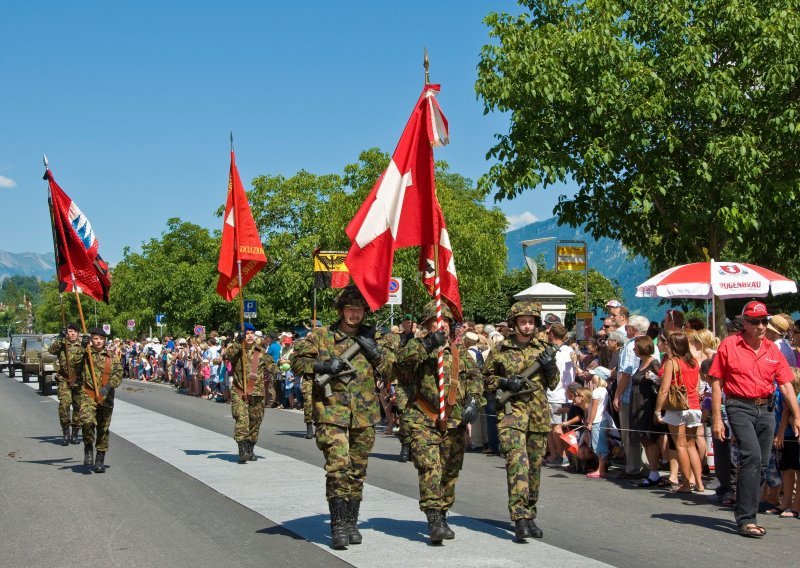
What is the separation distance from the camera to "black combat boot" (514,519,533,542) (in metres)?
8.08

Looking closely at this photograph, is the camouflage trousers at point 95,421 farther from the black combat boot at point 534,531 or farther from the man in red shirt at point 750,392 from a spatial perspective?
the man in red shirt at point 750,392

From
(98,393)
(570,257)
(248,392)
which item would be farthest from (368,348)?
(570,257)

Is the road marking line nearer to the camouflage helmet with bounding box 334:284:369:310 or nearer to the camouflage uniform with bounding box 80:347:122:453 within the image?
the camouflage uniform with bounding box 80:347:122:453

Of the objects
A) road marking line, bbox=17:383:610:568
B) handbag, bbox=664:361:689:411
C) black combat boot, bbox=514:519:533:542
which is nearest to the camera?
road marking line, bbox=17:383:610:568

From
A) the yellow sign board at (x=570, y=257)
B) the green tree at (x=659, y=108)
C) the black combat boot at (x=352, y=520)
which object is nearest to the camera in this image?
the black combat boot at (x=352, y=520)

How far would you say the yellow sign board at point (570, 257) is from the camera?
931 inches

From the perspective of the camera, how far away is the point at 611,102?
1905 centimetres

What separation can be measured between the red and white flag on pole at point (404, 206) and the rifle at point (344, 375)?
2.03ft

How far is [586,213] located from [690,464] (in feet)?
33.4

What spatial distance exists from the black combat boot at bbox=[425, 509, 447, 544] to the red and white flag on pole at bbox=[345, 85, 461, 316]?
70.8 inches

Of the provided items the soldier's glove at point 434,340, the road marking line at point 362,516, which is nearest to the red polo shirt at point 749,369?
the road marking line at point 362,516

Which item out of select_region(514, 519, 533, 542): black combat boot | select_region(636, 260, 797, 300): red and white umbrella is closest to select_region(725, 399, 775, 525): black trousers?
select_region(514, 519, 533, 542): black combat boot

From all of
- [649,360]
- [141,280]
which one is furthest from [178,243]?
[649,360]

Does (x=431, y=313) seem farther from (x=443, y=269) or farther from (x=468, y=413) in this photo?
(x=443, y=269)
